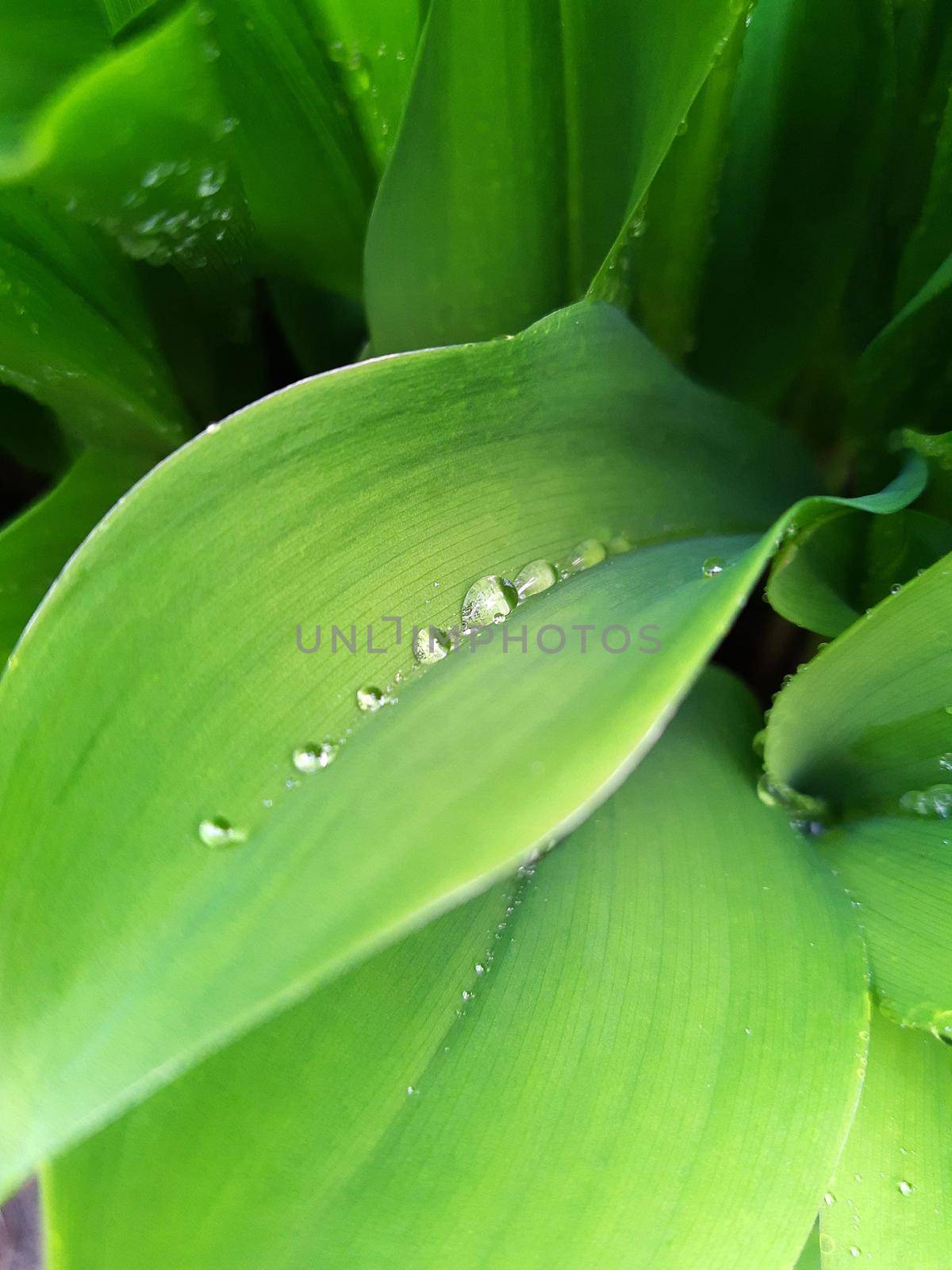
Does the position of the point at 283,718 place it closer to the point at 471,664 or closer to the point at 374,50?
the point at 471,664

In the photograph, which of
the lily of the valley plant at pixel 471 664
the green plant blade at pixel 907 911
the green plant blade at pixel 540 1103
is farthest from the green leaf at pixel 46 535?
the green plant blade at pixel 907 911

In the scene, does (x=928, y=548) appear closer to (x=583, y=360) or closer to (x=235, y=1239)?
(x=583, y=360)

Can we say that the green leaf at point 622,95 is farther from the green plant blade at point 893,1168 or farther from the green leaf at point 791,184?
the green plant blade at point 893,1168

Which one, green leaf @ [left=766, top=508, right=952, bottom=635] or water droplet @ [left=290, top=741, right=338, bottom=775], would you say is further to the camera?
green leaf @ [left=766, top=508, right=952, bottom=635]

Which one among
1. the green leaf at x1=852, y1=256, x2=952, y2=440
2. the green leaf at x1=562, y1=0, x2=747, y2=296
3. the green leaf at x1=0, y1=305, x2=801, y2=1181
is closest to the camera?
the green leaf at x1=0, y1=305, x2=801, y2=1181

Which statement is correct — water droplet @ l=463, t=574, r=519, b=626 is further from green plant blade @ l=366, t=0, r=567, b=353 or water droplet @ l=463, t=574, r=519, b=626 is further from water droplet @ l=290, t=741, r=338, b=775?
green plant blade @ l=366, t=0, r=567, b=353

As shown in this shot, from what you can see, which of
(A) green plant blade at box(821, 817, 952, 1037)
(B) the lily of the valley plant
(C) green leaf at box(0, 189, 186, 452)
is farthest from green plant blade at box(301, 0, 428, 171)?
(A) green plant blade at box(821, 817, 952, 1037)
